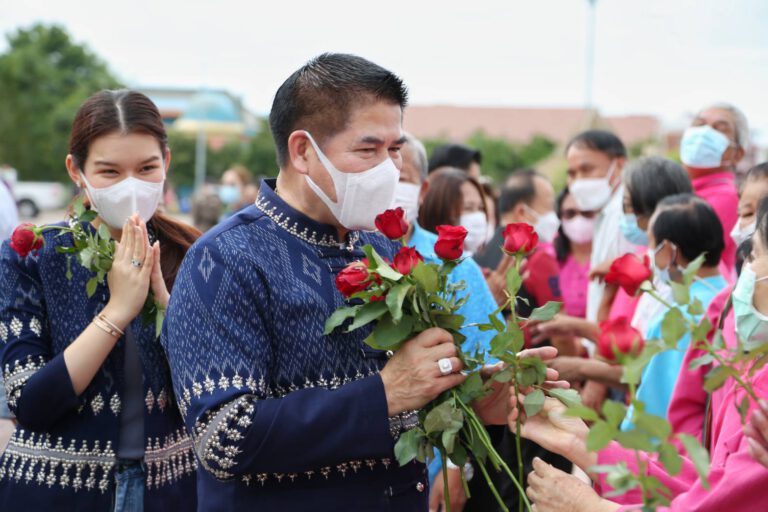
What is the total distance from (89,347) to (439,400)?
113 centimetres

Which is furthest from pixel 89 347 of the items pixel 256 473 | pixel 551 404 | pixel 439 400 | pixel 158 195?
pixel 551 404

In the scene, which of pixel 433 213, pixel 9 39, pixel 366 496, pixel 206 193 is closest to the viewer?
pixel 366 496

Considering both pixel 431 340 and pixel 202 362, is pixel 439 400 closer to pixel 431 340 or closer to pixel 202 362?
pixel 431 340

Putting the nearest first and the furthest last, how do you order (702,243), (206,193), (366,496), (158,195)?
1. (366,496)
2. (158,195)
3. (702,243)
4. (206,193)

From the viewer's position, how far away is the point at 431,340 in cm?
199

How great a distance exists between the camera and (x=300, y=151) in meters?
2.24

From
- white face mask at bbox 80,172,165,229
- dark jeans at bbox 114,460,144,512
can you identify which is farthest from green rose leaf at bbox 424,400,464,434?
white face mask at bbox 80,172,165,229

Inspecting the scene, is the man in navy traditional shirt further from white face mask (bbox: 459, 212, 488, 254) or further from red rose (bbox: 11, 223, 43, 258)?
white face mask (bbox: 459, 212, 488, 254)

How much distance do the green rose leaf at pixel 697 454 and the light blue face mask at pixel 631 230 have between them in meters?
3.31

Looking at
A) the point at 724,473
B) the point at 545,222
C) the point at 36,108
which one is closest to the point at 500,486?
the point at 724,473

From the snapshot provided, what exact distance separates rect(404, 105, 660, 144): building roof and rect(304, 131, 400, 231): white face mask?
71317mm

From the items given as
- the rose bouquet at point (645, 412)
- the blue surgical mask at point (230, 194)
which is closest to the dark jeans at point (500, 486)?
the rose bouquet at point (645, 412)

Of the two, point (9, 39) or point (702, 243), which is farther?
point (9, 39)

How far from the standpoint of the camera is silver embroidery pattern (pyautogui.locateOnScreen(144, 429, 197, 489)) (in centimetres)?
265
